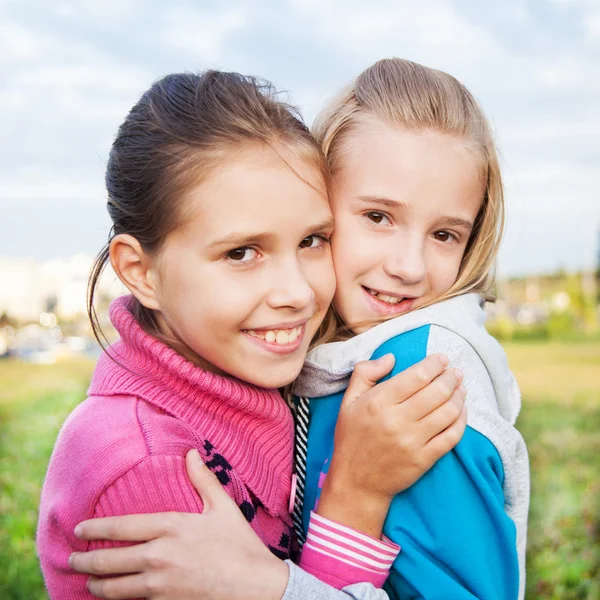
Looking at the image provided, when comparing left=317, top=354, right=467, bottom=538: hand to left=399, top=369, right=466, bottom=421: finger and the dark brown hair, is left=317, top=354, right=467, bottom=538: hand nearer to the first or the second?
left=399, top=369, right=466, bottom=421: finger

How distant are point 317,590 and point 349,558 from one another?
0.38ft

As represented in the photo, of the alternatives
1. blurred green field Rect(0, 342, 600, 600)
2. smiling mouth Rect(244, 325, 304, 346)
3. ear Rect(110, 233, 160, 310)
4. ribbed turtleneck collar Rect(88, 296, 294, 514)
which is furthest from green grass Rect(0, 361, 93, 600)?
smiling mouth Rect(244, 325, 304, 346)

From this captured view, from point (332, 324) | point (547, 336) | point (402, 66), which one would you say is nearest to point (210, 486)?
point (332, 324)

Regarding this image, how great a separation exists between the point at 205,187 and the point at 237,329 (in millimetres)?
376

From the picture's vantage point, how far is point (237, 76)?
2141 mm

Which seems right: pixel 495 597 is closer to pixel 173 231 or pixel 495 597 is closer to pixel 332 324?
pixel 332 324

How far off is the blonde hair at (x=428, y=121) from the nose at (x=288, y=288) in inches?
13.2

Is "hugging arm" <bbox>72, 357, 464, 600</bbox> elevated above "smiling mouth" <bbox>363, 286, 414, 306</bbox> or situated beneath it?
situated beneath

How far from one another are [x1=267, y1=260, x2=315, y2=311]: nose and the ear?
1.14 feet

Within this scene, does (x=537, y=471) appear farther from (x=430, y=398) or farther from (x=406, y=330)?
(x=430, y=398)

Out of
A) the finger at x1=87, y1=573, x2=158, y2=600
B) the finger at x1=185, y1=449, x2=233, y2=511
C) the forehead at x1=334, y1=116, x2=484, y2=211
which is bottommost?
the finger at x1=87, y1=573, x2=158, y2=600

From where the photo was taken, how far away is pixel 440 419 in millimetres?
1812

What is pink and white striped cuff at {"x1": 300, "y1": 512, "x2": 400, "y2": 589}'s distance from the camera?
1.82 meters

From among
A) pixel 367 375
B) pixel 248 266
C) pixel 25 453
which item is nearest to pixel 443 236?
pixel 367 375
